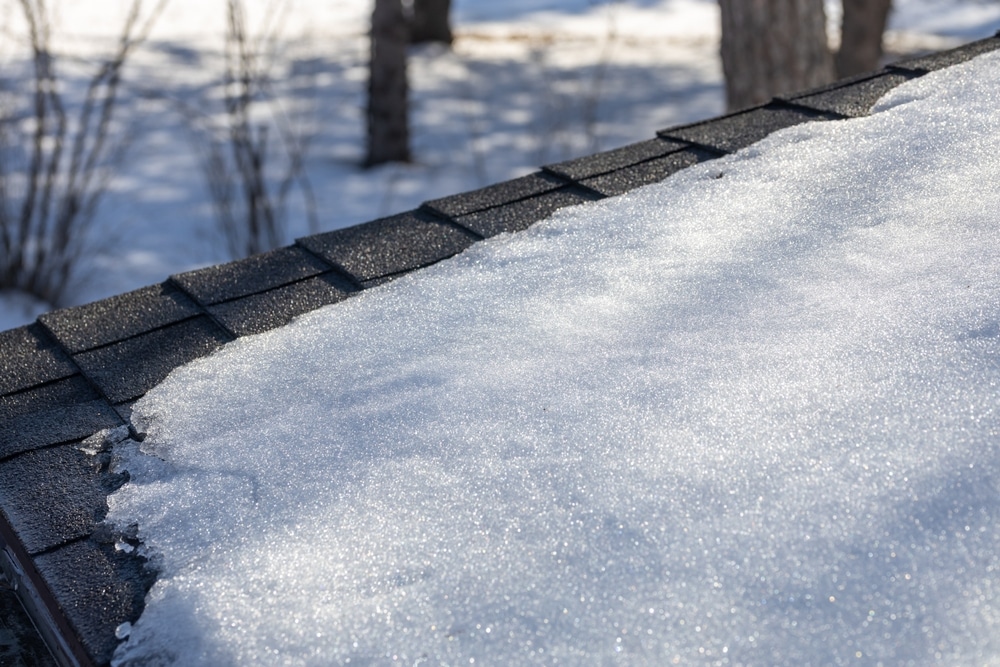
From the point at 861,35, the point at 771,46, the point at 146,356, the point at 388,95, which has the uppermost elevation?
the point at 771,46

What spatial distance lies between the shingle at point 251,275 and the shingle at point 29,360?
30 centimetres

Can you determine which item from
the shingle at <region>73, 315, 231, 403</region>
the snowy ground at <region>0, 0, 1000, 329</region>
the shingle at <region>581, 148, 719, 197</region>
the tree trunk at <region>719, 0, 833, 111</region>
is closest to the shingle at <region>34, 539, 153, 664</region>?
the shingle at <region>73, 315, 231, 403</region>

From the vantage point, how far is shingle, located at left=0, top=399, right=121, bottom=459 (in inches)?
69.2

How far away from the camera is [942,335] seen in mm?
1560

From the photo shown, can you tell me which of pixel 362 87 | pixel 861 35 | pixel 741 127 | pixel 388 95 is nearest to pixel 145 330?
pixel 741 127

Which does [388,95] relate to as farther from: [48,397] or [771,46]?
[48,397]

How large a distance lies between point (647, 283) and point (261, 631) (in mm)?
992

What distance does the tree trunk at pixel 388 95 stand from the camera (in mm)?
9305

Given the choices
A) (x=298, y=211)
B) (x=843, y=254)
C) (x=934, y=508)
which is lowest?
(x=298, y=211)

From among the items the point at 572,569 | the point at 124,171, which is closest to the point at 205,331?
the point at 572,569

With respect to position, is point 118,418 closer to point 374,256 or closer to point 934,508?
point 374,256

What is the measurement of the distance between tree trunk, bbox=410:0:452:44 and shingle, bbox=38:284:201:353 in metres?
11.3

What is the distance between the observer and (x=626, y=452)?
1432mm

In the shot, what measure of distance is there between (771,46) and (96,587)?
15.9 feet
